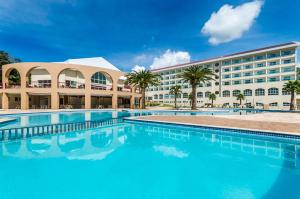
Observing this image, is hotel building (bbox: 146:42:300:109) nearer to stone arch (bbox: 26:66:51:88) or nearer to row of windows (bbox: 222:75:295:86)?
row of windows (bbox: 222:75:295:86)

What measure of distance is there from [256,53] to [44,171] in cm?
5853

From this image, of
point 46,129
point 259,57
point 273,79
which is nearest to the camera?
point 46,129

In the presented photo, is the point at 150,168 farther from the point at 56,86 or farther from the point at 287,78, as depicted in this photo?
the point at 287,78

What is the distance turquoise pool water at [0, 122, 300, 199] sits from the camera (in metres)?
5.03

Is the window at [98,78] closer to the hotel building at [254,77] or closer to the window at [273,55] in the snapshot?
the hotel building at [254,77]

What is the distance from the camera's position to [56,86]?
32.3 metres

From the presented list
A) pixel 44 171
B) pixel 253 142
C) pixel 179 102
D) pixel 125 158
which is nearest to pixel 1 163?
pixel 44 171

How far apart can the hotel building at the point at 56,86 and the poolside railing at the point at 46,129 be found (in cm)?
2008

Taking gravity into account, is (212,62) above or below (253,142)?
above

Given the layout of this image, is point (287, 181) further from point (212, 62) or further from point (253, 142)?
point (212, 62)

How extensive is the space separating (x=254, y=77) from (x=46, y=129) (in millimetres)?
55362

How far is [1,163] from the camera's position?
283 inches

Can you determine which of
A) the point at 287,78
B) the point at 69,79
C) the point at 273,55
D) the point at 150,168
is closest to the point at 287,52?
the point at 273,55

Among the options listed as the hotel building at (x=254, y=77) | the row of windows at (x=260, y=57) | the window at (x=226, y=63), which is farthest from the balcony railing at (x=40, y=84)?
the row of windows at (x=260, y=57)
